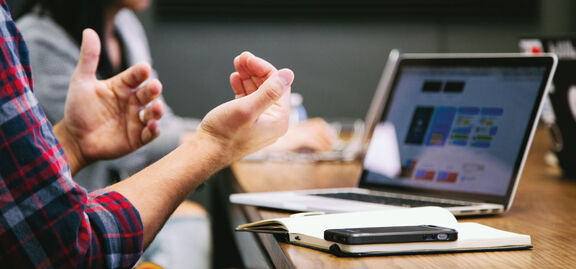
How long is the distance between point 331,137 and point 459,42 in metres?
1.77

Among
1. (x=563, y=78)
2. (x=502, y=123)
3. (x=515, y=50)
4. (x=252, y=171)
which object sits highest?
(x=515, y=50)

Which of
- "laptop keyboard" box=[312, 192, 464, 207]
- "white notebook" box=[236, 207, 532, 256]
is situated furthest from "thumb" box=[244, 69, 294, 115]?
"laptop keyboard" box=[312, 192, 464, 207]

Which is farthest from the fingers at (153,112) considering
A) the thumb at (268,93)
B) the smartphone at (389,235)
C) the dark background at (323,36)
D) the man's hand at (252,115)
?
the dark background at (323,36)

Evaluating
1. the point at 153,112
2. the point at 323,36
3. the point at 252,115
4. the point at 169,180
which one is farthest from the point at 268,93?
the point at 323,36

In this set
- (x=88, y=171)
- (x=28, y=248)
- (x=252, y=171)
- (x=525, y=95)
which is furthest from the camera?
(x=88, y=171)

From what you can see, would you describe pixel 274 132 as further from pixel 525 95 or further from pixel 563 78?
pixel 563 78

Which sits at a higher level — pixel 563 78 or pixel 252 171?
pixel 563 78

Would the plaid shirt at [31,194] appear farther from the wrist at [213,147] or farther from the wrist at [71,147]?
the wrist at [71,147]

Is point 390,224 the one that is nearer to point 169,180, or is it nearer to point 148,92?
point 169,180

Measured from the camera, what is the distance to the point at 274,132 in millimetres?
878

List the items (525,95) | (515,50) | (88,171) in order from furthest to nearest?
(515,50) < (88,171) < (525,95)

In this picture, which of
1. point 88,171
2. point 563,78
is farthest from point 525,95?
point 88,171

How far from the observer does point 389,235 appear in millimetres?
670

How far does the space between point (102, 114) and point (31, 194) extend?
51cm
